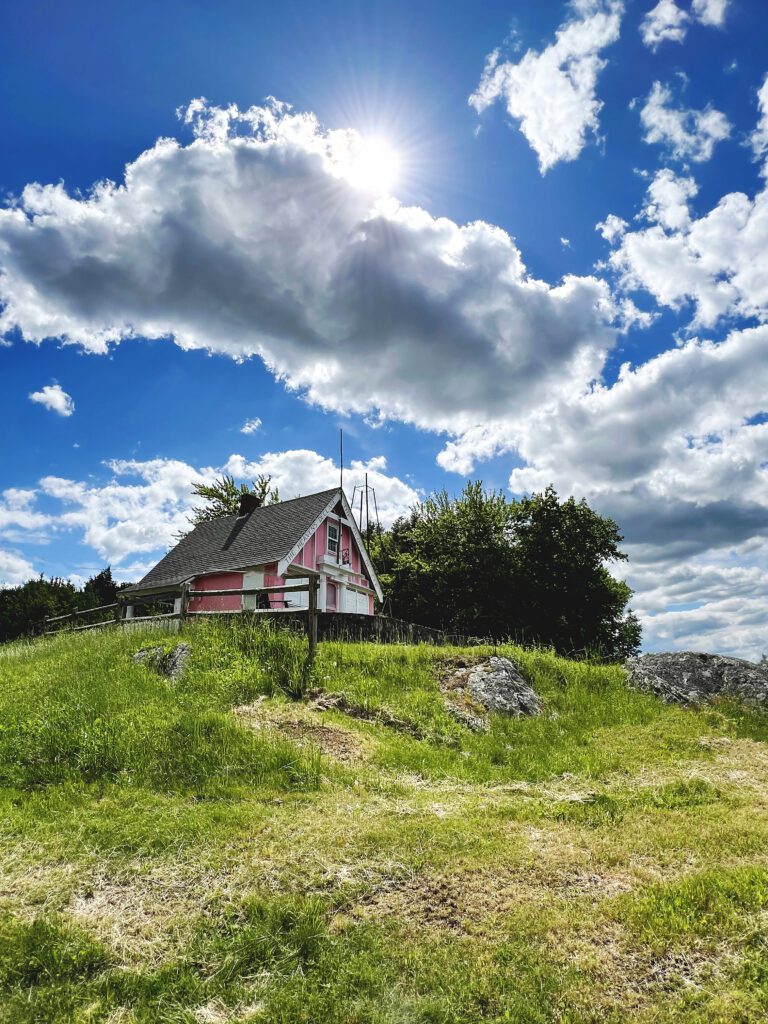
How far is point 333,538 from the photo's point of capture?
29531mm

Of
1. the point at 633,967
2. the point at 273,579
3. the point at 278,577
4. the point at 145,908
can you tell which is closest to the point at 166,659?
the point at 145,908

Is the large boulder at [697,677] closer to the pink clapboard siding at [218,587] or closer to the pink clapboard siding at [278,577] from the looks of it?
the pink clapboard siding at [278,577]

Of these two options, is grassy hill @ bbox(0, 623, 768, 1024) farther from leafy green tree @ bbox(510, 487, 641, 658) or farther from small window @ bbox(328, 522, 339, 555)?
leafy green tree @ bbox(510, 487, 641, 658)

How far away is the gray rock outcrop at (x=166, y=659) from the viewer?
40.1 feet

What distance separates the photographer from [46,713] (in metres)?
10.2

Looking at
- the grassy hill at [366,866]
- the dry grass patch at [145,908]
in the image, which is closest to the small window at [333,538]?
the grassy hill at [366,866]

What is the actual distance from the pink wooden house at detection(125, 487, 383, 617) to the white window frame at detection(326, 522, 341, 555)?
5 centimetres

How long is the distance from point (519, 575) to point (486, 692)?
24722mm

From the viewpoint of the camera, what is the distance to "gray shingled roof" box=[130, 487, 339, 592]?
Answer: 88.2 feet

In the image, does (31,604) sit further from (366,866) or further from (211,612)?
(366,866)

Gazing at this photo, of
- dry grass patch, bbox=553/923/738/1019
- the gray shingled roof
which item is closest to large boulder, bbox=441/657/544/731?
dry grass patch, bbox=553/923/738/1019

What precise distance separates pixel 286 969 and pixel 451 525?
113 feet

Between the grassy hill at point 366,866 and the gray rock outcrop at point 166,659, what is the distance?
3.75ft

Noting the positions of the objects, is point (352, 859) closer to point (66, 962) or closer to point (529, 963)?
point (529, 963)
